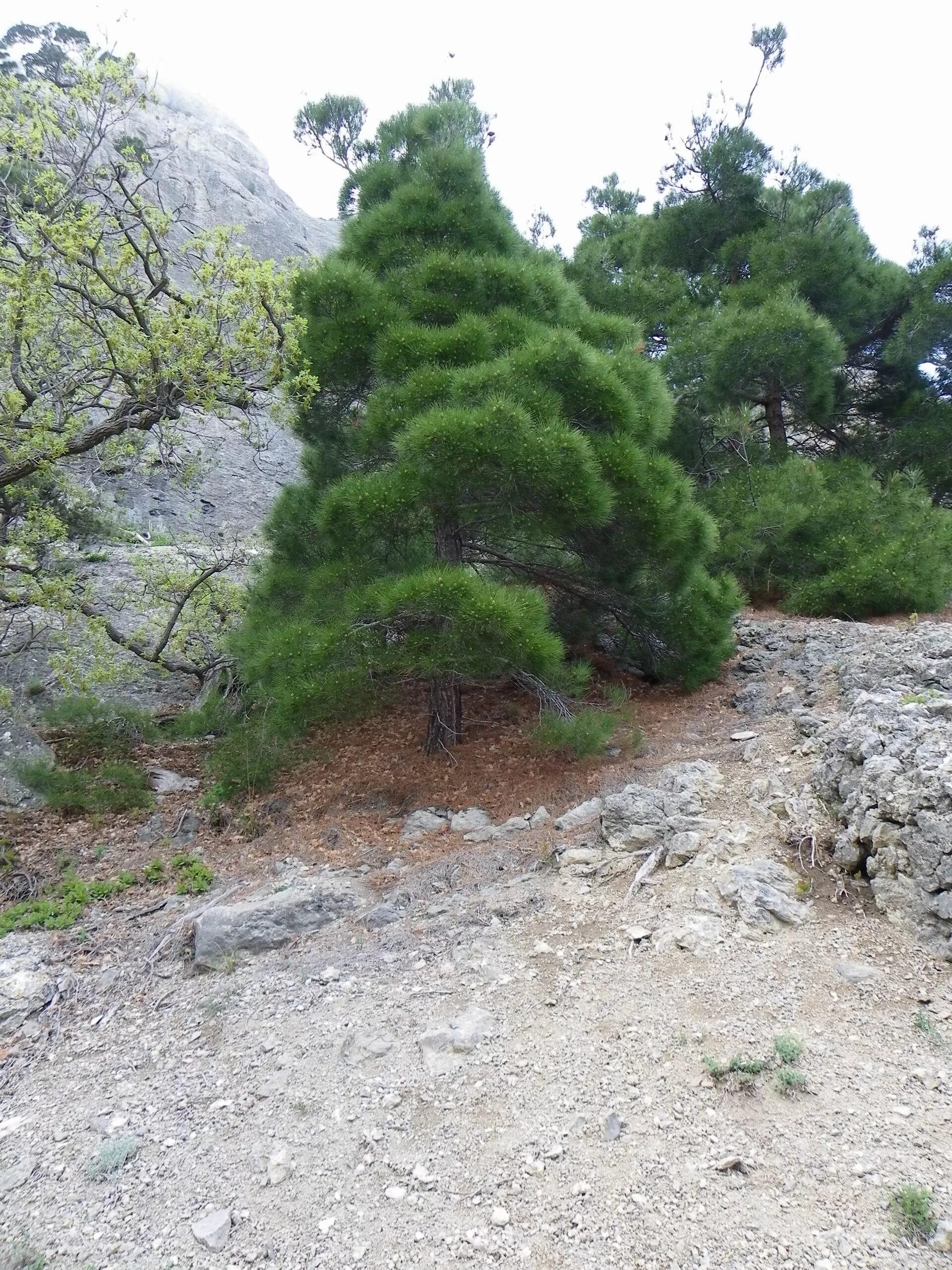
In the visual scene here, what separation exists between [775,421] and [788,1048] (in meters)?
8.69

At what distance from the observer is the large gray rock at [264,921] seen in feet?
12.4

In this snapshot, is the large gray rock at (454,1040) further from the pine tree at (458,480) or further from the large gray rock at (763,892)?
the pine tree at (458,480)

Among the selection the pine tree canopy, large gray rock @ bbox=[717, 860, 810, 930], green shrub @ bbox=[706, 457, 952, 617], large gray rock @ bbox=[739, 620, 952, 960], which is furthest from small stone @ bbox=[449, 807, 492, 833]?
the pine tree canopy

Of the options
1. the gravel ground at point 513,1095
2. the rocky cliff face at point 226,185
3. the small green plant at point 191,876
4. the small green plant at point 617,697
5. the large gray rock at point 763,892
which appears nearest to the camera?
the gravel ground at point 513,1095

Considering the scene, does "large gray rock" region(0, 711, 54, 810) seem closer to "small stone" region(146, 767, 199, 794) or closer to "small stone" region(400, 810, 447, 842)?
"small stone" region(146, 767, 199, 794)

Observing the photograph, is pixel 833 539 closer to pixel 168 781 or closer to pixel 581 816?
pixel 581 816

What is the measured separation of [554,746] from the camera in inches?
196

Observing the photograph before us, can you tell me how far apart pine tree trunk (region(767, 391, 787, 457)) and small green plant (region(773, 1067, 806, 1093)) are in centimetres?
817

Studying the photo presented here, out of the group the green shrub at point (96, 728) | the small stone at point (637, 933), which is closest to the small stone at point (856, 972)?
the small stone at point (637, 933)

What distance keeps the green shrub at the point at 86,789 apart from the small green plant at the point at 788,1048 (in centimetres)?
489

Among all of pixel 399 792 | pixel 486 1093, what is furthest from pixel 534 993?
pixel 399 792

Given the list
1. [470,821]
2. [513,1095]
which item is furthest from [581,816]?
[513,1095]

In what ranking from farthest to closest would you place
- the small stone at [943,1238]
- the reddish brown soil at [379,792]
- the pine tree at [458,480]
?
the reddish brown soil at [379,792], the pine tree at [458,480], the small stone at [943,1238]

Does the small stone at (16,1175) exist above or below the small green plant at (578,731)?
below
